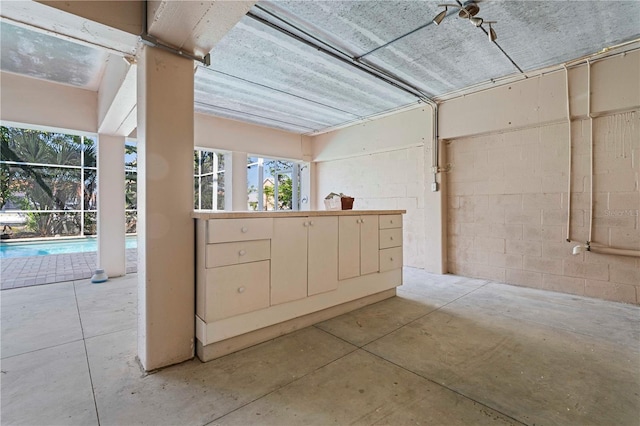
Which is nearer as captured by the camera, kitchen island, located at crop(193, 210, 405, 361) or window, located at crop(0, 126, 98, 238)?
kitchen island, located at crop(193, 210, 405, 361)

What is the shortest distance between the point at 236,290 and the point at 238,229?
0.43 m

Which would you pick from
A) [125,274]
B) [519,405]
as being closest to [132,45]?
[519,405]

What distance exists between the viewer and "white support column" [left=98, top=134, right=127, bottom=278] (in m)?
4.06

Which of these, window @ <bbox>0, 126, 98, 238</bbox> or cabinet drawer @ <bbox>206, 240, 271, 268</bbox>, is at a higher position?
window @ <bbox>0, 126, 98, 238</bbox>

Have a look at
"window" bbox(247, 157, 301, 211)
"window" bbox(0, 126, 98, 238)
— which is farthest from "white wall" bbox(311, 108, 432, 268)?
"window" bbox(0, 126, 98, 238)


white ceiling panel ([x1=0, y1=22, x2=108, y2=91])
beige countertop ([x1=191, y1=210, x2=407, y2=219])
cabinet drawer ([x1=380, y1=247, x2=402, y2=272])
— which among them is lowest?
cabinet drawer ([x1=380, y1=247, x2=402, y2=272])

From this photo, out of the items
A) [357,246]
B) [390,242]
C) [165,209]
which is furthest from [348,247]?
[165,209]

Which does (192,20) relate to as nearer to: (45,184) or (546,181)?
(546,181)

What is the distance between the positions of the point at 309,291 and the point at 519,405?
150 centimetres

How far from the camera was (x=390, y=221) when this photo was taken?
127 inches

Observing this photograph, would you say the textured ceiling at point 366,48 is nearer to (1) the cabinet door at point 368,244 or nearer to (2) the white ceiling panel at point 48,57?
(2) the white ceiling panel at point 48,57

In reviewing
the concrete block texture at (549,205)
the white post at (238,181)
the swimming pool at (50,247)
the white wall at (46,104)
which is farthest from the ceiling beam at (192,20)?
the swimming pool at (50,247)

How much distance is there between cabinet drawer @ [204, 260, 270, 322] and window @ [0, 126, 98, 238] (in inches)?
326

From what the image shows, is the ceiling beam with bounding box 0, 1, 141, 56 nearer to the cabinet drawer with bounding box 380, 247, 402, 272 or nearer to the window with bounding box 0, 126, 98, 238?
the cabinet drawer with bounding box 380, 247, 402, 272
